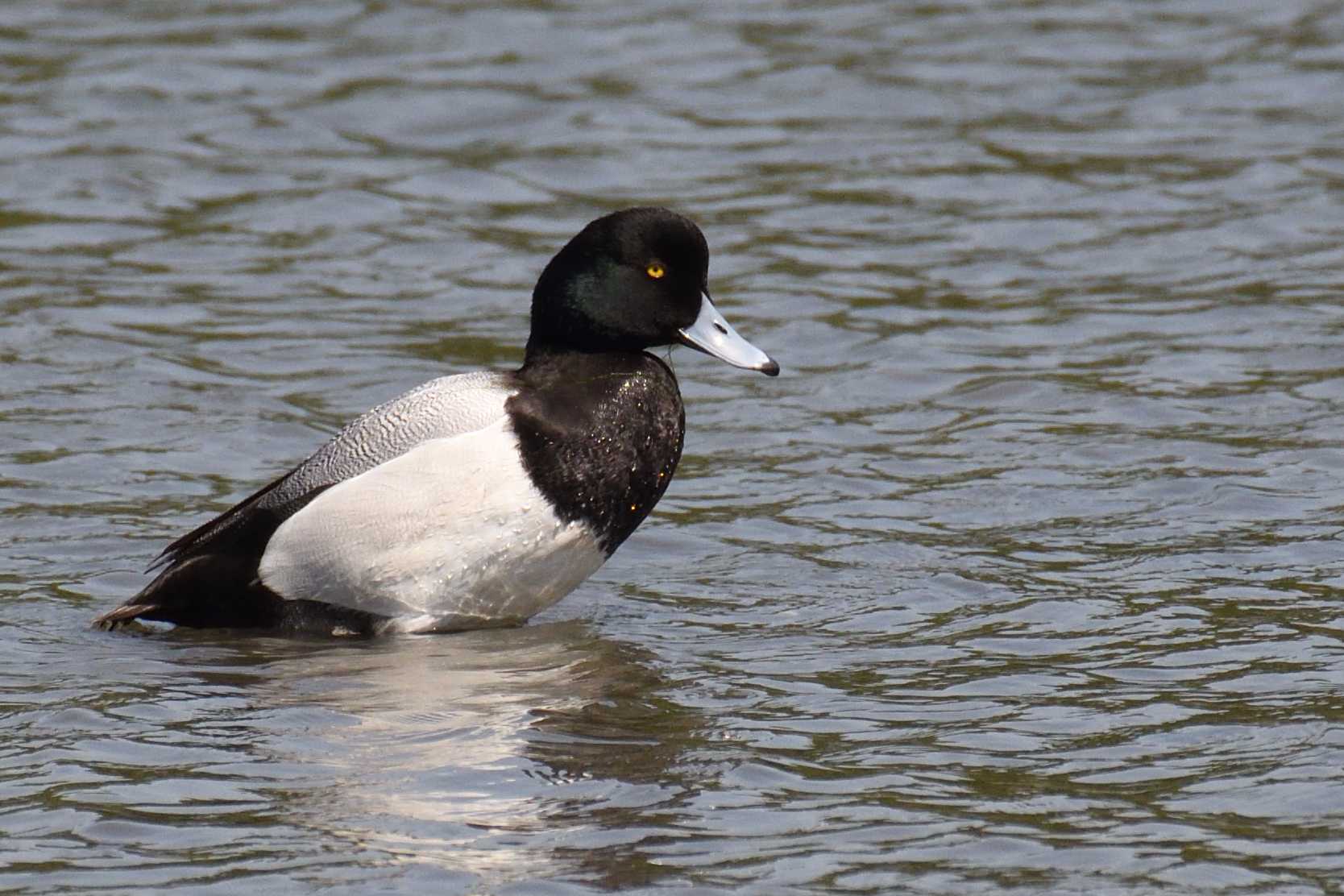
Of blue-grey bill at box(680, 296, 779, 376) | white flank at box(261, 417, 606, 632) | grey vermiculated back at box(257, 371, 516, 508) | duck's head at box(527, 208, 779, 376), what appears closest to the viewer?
white flank at box(261, 417, 606, 632)

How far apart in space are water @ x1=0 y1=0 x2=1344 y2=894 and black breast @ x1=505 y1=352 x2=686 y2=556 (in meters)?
0.44

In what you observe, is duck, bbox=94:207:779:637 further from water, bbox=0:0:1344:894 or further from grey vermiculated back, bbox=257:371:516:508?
water, bbox=0:0:1344:894

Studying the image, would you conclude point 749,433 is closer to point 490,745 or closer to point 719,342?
point 719,342

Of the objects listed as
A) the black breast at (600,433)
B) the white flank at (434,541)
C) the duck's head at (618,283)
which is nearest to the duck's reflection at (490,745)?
the white flank at (434,541)

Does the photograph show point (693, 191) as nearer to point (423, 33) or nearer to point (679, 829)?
point (423, 33)

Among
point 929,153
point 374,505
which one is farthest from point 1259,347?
point 374,505

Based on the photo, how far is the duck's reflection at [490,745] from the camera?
532 cm

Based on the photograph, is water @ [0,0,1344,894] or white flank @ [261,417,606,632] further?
white flank @ [261,417,606,632]

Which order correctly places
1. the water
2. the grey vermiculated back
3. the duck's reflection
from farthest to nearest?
the grey vermiculated back, the water, the duck's reflection

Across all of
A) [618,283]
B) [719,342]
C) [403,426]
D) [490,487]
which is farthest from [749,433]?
[490,487]

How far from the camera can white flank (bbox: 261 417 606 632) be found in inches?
274

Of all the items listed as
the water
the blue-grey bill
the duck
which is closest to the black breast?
the duck

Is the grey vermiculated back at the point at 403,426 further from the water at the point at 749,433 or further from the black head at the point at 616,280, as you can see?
the water at the point at 749,433

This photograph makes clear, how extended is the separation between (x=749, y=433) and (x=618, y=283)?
2258 mm
